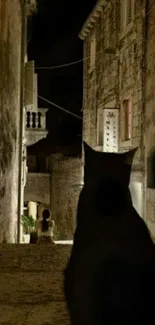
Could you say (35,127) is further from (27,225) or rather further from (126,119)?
(27,225)

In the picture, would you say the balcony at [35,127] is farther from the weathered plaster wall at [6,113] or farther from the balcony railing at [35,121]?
the weathered plaster wall at [6,113]

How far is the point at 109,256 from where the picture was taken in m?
2.27

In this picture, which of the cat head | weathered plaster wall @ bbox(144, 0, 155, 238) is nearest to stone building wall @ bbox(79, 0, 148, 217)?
weathered plaster wall @ bbox(144, 0, 155, 238)

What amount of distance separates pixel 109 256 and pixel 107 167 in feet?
2.11

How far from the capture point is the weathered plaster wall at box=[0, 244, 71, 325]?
3238 mm

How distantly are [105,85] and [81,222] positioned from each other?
44.3 ft

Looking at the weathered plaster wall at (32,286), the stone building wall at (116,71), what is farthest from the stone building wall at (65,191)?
the weathered plaster wall at (32,286)

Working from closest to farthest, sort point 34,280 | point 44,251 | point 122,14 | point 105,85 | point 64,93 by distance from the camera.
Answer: point 34,280
point 44,251
point 122,14
point 105,85
point 64,93

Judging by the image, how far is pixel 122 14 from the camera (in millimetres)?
13750

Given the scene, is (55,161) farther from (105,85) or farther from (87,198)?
(87,198)

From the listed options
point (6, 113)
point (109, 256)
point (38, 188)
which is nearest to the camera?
point (109, 256)

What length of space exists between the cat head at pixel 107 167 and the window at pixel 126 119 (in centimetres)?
997

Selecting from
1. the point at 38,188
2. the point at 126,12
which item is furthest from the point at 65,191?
the point at 126,12

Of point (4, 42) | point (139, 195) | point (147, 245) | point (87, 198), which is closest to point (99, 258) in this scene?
point (147, 245)
